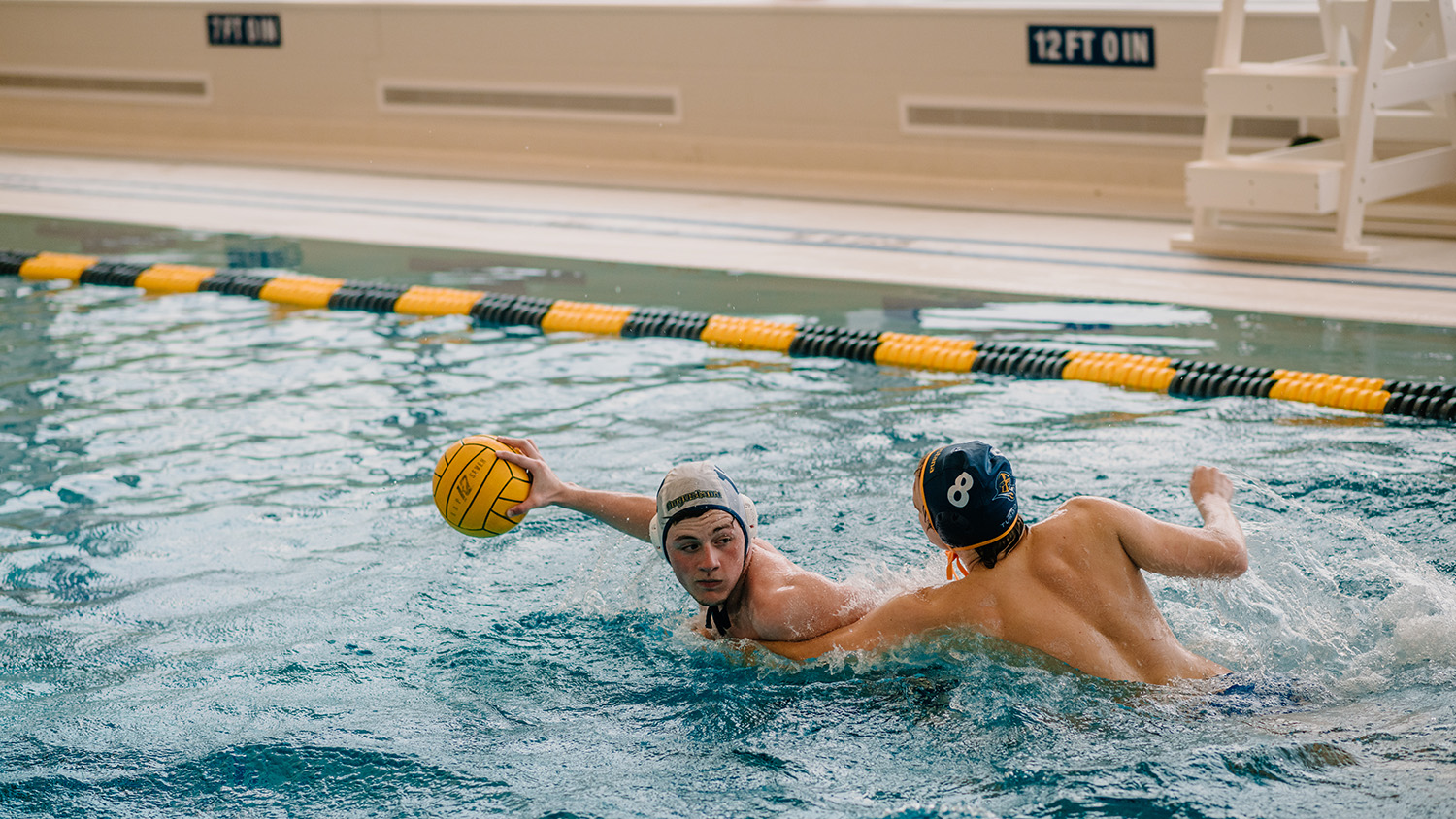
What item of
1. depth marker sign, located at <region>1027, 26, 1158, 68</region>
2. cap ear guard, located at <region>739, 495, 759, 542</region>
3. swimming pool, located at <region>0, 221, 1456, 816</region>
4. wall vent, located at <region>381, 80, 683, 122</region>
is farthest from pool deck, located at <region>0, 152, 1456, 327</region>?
cap ear guard, located at <region>739, 495, 759, 542</region>

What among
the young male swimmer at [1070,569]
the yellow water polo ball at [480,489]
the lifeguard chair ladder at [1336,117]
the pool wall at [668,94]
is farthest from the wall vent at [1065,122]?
the yellow water polo ball at [480,489]

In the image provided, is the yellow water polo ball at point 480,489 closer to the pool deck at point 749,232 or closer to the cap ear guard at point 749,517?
the cap ear guard at point 749,517

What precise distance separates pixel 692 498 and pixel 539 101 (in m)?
7.59

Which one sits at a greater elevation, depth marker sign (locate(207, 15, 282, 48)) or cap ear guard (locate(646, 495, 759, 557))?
depth marker sign (locate(207, 15, 282, 48))

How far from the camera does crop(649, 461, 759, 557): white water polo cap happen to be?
2777mm

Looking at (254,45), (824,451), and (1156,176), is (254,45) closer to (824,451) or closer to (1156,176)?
(1156,176)

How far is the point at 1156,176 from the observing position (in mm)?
7809

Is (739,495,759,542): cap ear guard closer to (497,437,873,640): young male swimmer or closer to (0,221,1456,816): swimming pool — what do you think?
(497,437,873,640): young male swimmer

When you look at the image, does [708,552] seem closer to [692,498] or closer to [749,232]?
[692,498]

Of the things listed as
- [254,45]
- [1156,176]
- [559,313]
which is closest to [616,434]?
[559,313]

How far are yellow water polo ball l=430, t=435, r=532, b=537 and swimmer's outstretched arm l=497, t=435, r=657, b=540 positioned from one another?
0.02 metres

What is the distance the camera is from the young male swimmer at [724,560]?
279 centimetres

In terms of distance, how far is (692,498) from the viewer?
2.78m

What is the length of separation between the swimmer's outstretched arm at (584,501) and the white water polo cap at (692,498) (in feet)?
1.02
